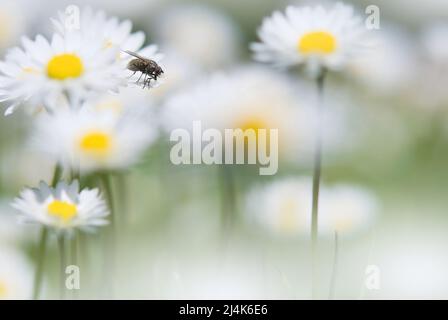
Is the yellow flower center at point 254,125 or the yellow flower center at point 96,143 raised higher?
the yellow flower center at point 254,125

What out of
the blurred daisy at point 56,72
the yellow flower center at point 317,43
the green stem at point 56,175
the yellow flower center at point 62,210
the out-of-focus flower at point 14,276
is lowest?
the out-of-focus flower at point 14,276

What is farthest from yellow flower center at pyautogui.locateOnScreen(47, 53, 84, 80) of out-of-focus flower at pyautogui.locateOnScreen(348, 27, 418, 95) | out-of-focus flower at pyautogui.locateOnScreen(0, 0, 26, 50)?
out-of-focus flower at pyautogui.locateOnScreen(348, 27, 418, 95)

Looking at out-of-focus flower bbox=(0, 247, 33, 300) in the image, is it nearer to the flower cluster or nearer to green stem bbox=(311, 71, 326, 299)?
the flower cluster

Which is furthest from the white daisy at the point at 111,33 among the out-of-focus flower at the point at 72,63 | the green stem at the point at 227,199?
the green stem at the point at 227,199

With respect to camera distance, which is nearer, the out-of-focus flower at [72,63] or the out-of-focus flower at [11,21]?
the out-of-focus flower at [72,63]

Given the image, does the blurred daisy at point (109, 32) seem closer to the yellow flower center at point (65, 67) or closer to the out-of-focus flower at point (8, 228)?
the yellow flower center at point (65, 67)

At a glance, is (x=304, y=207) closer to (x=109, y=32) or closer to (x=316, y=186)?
(x=316, y=186)

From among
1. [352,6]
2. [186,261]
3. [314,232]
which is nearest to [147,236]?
[186,261]
